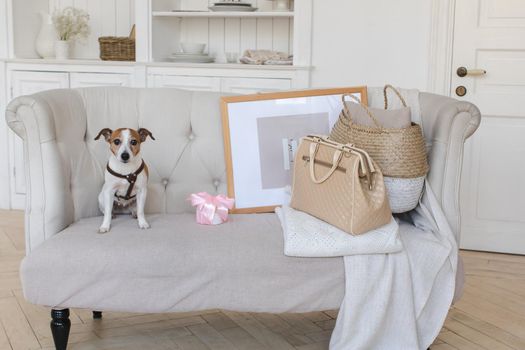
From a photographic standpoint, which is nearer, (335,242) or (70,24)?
(335,242)

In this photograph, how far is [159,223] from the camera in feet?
8.05

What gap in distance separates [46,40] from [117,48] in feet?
1.86

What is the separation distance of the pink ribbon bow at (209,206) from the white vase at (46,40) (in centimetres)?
259

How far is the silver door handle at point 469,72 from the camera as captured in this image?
377 cm

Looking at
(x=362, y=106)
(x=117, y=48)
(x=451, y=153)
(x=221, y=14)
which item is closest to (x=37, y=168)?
(x=362, y=106)

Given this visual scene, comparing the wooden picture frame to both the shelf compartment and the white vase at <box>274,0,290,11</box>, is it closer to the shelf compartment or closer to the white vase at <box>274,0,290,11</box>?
the shelf compartment

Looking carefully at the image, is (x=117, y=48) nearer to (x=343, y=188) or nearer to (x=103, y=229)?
(x=103, y=229)

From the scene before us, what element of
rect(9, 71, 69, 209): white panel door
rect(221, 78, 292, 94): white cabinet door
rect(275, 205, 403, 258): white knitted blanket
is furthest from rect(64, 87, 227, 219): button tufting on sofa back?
rect(9, 71, 69, 209): white panel door

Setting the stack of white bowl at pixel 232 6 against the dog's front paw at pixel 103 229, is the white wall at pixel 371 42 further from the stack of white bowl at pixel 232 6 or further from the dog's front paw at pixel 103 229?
the dog's front paw at pixel 103 229

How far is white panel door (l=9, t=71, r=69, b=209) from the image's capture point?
4.54 m

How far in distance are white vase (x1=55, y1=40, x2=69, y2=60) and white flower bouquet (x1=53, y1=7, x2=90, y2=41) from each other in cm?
4

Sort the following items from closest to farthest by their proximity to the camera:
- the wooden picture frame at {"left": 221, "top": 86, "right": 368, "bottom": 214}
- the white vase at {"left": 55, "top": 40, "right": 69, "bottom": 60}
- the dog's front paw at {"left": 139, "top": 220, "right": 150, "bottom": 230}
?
the dog's front paw at {"left": 139, "top": 220, "right": 150, "bottom": 230}
the wooden picture frame at {"left": 221, "top": 86, "right": 368, "bottom": 214}
the white vase at {"left": 55, "top": 40, "right": 69, "bottom": 60}

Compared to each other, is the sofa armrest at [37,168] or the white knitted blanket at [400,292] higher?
the sofa armrest at [37,168]

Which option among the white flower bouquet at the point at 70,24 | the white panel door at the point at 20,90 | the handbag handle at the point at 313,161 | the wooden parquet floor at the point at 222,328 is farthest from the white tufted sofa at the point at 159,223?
the white flower bouquet at the point at 70,24
